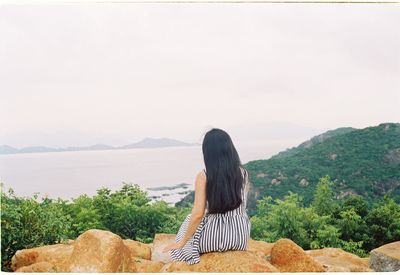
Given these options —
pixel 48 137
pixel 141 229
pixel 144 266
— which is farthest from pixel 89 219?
pixel 144 266

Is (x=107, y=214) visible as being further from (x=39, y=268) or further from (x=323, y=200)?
(x=323, y=200)

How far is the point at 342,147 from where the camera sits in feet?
21.7

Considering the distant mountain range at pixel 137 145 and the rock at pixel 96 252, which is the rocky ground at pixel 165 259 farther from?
the distant mountain range at pixel 137 145

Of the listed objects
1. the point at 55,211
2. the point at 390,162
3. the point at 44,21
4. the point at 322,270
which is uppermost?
the point at 44,21

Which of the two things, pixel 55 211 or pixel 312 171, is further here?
pixel 312 171

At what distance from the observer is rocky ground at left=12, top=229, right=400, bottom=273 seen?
391 cm

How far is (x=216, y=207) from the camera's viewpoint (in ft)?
12.8

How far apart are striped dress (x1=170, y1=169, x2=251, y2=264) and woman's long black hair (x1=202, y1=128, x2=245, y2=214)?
0.08 m

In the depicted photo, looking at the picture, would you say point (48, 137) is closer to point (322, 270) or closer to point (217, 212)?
point (217, 212)

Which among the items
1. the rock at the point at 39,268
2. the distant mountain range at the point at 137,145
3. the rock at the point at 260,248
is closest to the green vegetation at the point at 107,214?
the distant mountain range at the point at 137,145

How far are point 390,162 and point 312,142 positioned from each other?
0.96 m

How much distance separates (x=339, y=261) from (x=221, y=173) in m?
1.80

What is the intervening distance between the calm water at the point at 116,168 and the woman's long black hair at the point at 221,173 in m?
1.73

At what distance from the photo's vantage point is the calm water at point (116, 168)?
18.7 feet
